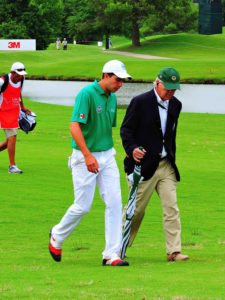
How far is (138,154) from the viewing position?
9711 mm

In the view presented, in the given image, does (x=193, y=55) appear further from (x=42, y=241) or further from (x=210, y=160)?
(x=42, y=241)

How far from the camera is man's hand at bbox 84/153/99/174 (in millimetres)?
9258

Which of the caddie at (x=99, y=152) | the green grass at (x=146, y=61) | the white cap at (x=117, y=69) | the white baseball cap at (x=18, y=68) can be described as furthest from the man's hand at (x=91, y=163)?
the green grass at (x=146, y=61)

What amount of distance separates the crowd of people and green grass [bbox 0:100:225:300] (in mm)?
354

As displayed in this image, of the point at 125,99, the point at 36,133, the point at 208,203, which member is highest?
the point at 208,203

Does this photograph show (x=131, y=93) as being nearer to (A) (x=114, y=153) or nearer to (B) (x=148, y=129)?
(B) (x=148, y=129)

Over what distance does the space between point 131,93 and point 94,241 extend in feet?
137

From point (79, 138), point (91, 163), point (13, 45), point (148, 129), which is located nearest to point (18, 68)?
point (148, 129)

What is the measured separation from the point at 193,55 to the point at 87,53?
10961 mm

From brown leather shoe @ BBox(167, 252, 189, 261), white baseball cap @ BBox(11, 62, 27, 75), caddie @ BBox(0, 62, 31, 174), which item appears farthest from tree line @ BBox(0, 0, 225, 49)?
brown leather shoe @ BBox(167, 252, 189, 261)

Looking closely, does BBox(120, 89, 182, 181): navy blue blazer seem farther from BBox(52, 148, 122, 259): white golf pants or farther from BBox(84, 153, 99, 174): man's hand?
BBox(84, 153, 99, 174): man's hand

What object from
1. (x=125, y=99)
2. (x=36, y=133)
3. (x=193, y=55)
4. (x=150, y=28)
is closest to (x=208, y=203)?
(x=36, y=133)

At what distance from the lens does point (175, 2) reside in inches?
4050

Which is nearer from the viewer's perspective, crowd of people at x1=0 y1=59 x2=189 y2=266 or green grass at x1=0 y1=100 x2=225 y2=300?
green grass at x1=0 y1=100 x2=225 y2=300
